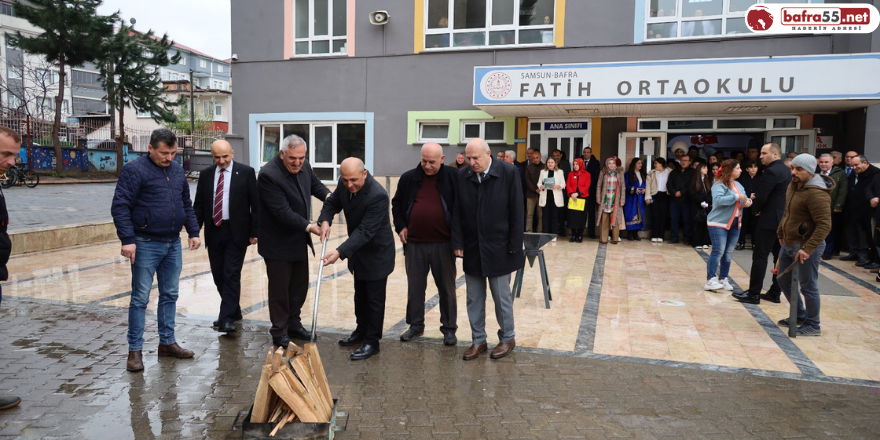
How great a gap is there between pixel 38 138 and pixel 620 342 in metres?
30.6

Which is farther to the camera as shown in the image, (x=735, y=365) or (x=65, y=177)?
(x=65, y=177)

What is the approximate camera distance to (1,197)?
162 inches

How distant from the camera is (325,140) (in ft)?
50.4

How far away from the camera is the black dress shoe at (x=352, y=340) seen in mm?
5477

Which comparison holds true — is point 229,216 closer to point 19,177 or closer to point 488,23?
point 488,23

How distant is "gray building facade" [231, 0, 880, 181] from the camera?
1065 centimetres

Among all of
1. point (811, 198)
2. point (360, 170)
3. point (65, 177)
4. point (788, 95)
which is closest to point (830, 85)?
point (788, 95)

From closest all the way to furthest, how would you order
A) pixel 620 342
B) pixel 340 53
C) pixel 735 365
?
pixel 735 365, pixel 620 342, pixel 340 53

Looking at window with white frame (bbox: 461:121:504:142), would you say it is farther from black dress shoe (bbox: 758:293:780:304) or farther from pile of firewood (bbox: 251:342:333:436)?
pile of firewood (bbox: 251:342:333:436)

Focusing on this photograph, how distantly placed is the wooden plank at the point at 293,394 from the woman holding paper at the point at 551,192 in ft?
30.0

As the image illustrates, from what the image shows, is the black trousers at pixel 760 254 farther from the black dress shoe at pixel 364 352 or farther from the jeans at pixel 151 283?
the jeans at pixel 151 283

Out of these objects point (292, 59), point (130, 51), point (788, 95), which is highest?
point (130, 51)

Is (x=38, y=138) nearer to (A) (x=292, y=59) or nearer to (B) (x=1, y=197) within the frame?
(A) (x=292, y=59)

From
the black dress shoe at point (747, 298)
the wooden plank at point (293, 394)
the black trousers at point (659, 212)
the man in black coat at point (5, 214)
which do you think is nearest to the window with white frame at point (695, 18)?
the black trousers at point (659, 212)
